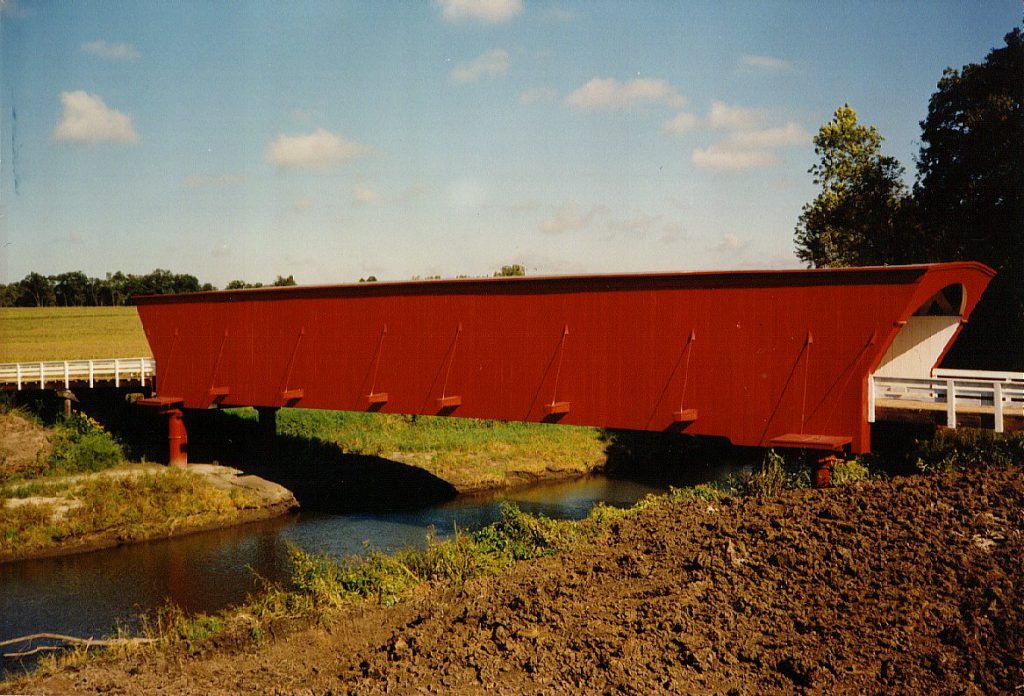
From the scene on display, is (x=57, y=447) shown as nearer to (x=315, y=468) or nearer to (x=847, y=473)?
(x=315, y=468)

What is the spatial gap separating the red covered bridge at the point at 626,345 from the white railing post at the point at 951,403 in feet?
3.94

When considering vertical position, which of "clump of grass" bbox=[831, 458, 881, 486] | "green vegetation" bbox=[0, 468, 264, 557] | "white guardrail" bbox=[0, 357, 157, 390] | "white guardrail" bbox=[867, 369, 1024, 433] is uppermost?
"white guardrail" bbox=[867, 369, 1024, 433]

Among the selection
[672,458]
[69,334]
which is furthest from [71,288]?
[672,458]

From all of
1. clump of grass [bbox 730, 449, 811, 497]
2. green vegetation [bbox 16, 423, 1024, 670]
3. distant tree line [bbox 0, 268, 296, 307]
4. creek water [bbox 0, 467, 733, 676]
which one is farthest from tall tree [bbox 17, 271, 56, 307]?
clump of grass [bbox 730, 449, 811, 497]

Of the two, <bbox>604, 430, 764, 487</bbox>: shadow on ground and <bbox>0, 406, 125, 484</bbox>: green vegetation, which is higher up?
<bbox>0, 406, 125, 484</bbox>: green vegetation

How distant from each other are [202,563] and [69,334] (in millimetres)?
39205

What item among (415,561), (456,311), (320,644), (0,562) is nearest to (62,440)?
(0,562)

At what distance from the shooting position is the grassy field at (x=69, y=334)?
42.9 meters

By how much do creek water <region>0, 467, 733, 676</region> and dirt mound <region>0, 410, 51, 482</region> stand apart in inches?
211

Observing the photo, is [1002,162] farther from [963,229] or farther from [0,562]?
[0,562]

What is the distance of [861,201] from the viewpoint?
35406mm

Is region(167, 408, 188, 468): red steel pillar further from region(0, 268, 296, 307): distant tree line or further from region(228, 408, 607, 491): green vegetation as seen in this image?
region(0, 268, 296, 307): distant tree line

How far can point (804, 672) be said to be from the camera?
775cm

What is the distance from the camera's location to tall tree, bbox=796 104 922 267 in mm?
33406
